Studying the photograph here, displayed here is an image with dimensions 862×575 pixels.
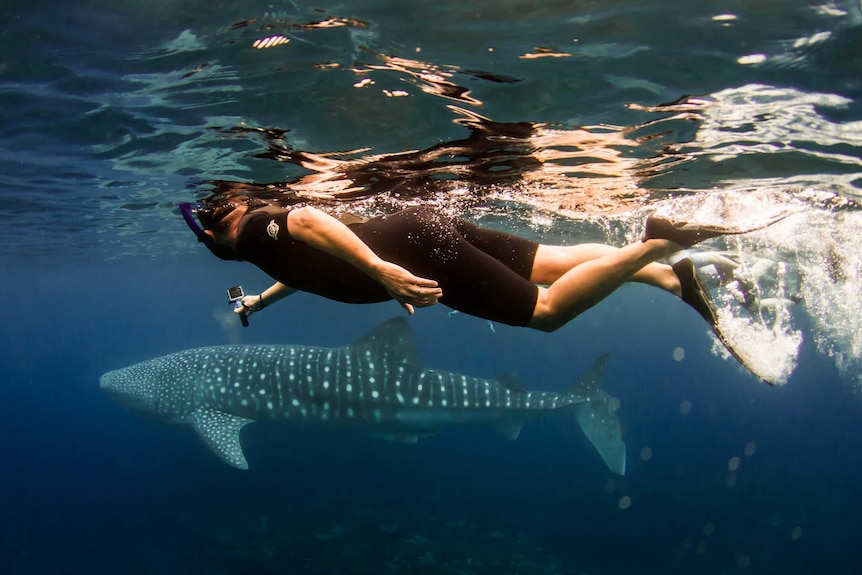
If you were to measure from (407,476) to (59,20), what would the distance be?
1918 centimetres

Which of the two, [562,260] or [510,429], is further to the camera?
[510,429]

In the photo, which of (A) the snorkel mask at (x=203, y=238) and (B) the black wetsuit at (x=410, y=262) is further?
(A) the snorkel mask at (x=203, y=238)

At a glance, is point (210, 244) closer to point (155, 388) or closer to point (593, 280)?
point (593, 280)

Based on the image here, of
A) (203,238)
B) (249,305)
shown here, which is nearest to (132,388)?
(249,305)

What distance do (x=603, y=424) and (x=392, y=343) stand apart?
17.8ft

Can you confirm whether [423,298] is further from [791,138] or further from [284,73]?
[791,138]

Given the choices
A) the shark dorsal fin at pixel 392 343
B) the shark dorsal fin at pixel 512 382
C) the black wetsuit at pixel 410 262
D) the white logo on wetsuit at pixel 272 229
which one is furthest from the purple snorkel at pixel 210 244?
the shark dorsal fin at pixel 512 382

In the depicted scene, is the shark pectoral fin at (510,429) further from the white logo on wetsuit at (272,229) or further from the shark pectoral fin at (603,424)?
the white logo on wetsuit at (272,229)

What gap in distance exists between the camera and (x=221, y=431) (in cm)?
1079

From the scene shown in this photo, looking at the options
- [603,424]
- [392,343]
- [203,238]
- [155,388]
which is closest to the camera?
[203,238]

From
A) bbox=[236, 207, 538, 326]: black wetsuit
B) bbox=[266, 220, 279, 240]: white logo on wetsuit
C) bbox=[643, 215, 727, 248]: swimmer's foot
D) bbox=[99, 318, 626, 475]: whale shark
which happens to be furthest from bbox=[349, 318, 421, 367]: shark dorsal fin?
bbox=[643, 215, 727, 248]: swimmer's foot

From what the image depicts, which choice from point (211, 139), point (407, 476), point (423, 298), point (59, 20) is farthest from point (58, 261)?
point (423, 298)

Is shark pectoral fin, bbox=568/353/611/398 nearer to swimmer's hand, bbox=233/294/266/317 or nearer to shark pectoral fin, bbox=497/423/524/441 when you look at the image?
shark pectoral fin, bbox=497/423/524/441

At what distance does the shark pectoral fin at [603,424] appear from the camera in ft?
39.5
